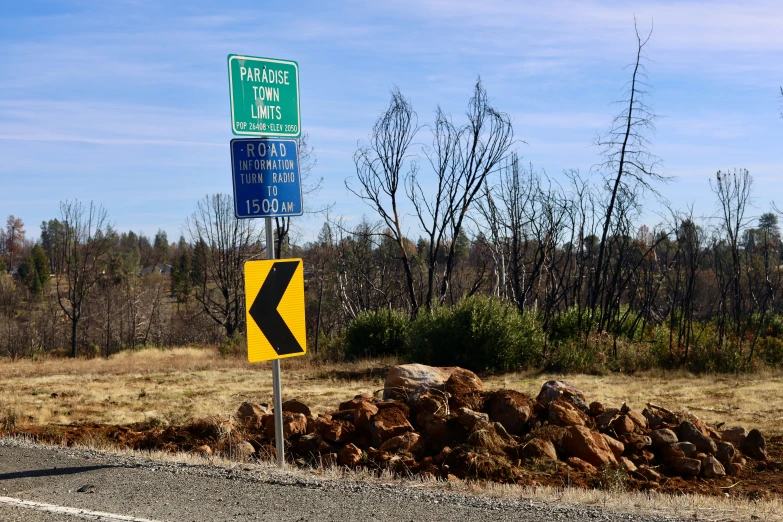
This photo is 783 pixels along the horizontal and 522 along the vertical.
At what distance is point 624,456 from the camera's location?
368 inches

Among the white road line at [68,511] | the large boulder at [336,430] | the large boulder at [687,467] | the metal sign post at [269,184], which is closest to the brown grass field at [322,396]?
the large boulder at [687,467]

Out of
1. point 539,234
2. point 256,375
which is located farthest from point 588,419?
point 539,234

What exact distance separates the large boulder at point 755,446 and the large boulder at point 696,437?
2.15 feet

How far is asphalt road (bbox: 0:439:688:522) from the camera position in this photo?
5.36 meters

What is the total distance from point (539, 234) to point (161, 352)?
1814cm

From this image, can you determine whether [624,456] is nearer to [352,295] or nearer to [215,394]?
[215,394]

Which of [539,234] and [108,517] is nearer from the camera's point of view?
[108,517]

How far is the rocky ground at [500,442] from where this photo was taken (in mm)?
8336

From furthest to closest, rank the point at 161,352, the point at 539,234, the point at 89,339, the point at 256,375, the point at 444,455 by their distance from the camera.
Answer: the point at 89,339 → the point at 161,352 → the point at 539,234 → the point at 256,375 → the point at 444,455

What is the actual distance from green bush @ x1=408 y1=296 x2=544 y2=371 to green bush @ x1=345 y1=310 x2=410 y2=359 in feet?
11.5

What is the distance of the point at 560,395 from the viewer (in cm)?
1140

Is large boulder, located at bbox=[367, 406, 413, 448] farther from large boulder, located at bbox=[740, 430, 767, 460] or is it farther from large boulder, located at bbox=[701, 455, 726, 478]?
large boulder, located at bbox=[740, 430, 767, 460]

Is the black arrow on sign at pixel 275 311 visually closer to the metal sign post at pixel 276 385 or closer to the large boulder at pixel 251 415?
the metal sign post at pixel 276 385

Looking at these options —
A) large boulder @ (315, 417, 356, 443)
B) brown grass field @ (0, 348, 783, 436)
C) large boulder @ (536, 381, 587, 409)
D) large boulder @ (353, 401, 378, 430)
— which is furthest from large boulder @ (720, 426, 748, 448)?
large boulder @ (315, 417, 356, 443)
